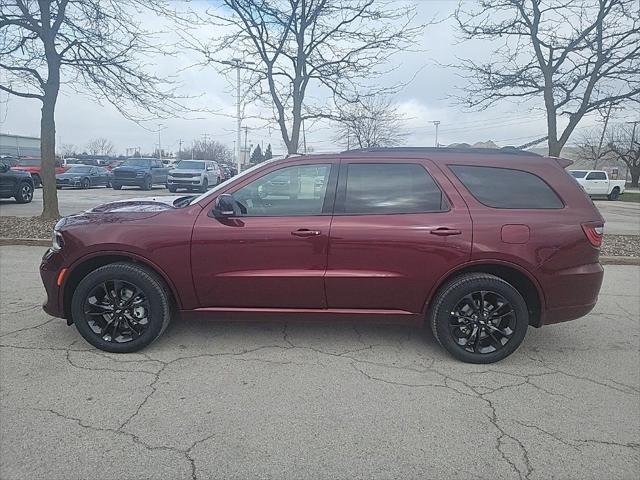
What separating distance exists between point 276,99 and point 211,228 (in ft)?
26.1

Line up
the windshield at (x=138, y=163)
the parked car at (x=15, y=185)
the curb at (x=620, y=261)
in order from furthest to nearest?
the windshield at (x=138, y=163) → the parked car at (x=15, y=185) → the curb at (x=620, y=261)

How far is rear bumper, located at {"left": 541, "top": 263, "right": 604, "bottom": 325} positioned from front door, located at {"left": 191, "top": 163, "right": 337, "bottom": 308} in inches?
73.7

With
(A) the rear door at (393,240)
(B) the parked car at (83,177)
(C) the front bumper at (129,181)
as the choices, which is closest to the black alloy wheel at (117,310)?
(A) the rear door at (393,240)

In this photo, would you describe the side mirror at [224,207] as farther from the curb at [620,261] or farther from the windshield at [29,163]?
the windshield at [29,163]

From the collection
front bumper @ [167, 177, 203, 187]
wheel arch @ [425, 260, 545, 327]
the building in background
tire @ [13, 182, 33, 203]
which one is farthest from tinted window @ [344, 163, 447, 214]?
the building in background

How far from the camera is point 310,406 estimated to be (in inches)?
113

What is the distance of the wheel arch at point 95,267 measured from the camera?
3.48 m

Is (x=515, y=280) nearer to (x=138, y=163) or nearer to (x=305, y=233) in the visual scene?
(x=305, y=233)

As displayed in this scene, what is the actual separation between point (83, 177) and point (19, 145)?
52.8 m

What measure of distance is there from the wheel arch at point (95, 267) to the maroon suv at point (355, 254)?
12 millimetres

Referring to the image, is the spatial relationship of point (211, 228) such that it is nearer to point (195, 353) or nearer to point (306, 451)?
point (195, 353)

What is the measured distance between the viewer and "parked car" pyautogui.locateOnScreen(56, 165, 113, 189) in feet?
75.4

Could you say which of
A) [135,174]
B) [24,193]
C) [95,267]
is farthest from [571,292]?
[135,174]

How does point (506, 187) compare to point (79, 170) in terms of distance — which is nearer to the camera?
point (506, 187)
